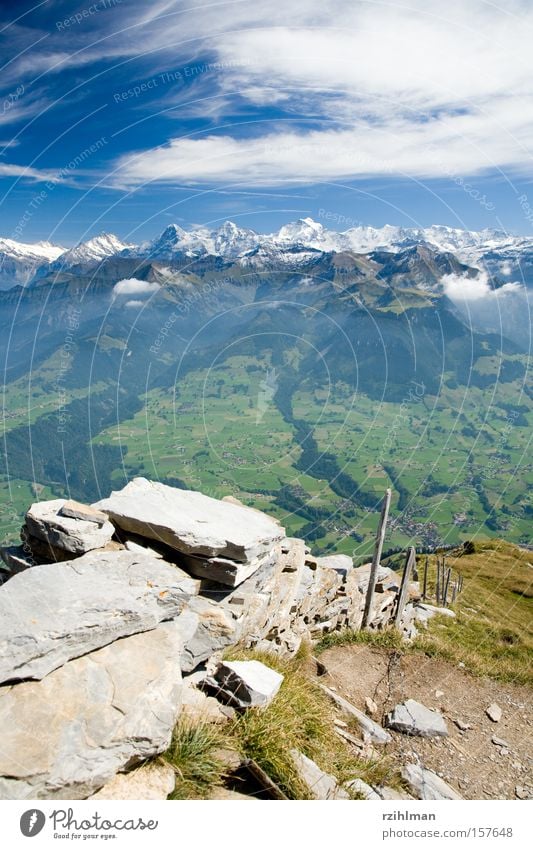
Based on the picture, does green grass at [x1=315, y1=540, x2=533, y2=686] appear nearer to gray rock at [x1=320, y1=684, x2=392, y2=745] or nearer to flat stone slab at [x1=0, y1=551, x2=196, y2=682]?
gray rock at [x1=320, y1=684, x2=392, y2=745]

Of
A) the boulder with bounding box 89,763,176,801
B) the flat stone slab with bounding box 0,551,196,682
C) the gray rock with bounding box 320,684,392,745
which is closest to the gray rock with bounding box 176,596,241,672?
the flat stone slab with bounding box 0,551,196,682

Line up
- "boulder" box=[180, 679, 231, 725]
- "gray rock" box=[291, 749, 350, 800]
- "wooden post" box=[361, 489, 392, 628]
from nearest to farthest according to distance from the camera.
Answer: "gray rock" box=[291, 749, 350, 800], "boulder" box=[180, 679, 231, 725], "wooden post" box=[361, 489, 392, 628]

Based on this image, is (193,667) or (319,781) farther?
(193,667)

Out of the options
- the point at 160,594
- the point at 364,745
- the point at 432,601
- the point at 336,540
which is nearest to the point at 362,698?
the point at 364,745

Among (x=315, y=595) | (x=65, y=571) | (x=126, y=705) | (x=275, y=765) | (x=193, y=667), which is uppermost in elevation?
(x=65, y=571)

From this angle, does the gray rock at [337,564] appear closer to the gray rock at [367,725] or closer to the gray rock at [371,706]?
the gray rock at [371,706]
